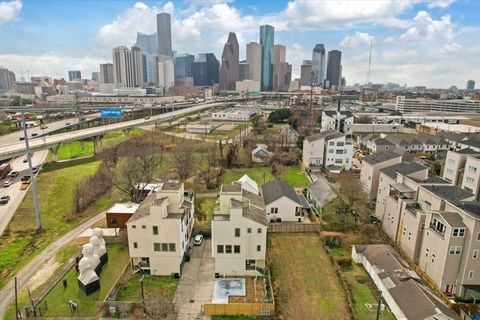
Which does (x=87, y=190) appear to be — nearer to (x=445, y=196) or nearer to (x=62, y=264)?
(x=62, y=264)

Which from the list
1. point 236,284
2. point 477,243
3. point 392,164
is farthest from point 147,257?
point 392,164

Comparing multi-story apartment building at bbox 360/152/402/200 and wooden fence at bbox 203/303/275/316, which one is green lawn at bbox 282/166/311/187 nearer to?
multi-story apartment building at bbox 360/152/402/200

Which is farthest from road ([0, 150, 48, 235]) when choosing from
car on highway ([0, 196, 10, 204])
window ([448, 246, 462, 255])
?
window ([448, 246, 462, 255])

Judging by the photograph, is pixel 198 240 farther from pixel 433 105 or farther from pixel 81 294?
pixel 433 105

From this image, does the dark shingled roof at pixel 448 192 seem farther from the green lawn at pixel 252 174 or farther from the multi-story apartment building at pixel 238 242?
the green lawn at pixel 252 174

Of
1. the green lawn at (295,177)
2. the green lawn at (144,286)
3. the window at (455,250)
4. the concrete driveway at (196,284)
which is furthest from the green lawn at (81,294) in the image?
the green lawn at (295,177)
